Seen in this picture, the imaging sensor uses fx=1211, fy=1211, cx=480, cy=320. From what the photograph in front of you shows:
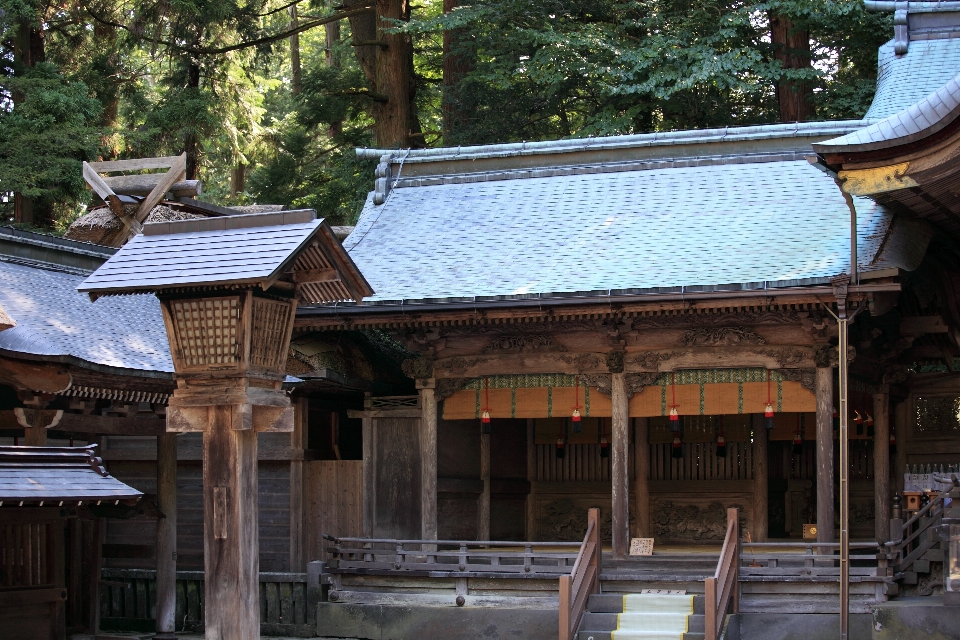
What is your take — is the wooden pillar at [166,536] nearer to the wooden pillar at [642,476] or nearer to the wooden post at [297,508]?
the wooden post at [297,508]

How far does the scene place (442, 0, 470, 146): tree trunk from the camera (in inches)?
1010

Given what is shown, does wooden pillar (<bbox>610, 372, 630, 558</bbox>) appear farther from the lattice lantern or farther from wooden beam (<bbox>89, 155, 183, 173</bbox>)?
wooden beam (<bbox>89, 155, 183, 173</bbox>)

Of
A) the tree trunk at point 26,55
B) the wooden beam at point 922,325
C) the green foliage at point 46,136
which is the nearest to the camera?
the wooden beam at point 922,325

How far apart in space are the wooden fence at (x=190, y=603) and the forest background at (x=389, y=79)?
828 centimetres

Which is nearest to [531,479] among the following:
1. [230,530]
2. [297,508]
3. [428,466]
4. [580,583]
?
[428,466]

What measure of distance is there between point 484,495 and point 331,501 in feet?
7.09

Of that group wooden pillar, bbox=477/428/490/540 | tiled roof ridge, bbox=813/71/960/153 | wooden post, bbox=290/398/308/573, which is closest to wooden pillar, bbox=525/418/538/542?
wooden pillar, bbox=477/428/490/540

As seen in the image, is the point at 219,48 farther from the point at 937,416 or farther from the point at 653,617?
the point at 653,617

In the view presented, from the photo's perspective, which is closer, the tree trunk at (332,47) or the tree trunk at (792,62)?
the tree trunk at (792,62)

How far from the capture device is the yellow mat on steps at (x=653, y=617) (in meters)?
13.0

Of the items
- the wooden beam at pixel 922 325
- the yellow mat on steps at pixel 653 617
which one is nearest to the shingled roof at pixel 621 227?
the wooden beam at pixel 922 325

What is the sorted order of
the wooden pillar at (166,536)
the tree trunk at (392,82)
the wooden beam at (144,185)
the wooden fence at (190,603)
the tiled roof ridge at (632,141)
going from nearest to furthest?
the wooden pillar at (166,536) < the wooden fence at (190,603) < the tiled roof ridge at (632,141) < the wooden beam at (144,185) < the tree trunk at (392,82)

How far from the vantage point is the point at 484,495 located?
1723 centimetres

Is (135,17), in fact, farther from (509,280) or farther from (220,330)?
(220,330)
